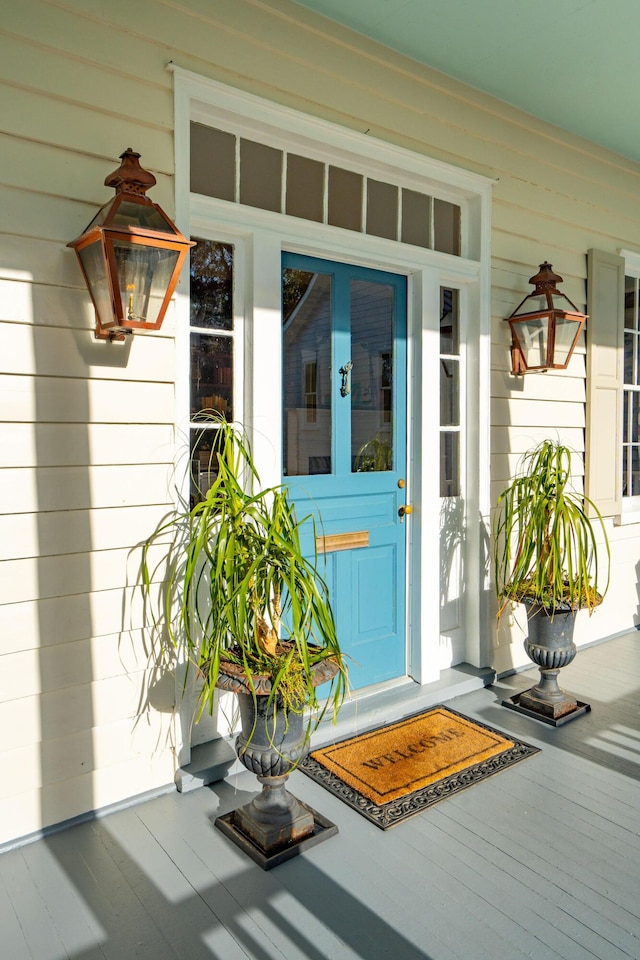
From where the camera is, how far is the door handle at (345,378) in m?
3.21

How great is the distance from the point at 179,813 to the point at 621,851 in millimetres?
1473

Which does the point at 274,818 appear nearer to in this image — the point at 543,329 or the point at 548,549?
the point at 548,549

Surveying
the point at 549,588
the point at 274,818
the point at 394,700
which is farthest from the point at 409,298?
the point at 274,818

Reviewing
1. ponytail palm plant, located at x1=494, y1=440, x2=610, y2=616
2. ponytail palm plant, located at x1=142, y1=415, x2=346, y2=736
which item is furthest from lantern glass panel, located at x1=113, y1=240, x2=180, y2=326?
ponytail palm plant, located at x1=494, y1=440, x2=610, y2=616

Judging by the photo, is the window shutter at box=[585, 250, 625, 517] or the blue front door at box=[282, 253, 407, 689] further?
the window shutter at box=[585, 250, 625, 517]

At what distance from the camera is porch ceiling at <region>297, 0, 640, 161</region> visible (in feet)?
9.16

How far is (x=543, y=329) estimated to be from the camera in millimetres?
3572

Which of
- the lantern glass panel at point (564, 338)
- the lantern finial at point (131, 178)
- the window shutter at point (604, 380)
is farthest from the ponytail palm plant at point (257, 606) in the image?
the window shutter at point (604, 380)

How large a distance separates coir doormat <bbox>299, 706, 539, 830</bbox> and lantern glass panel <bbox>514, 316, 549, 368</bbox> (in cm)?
186

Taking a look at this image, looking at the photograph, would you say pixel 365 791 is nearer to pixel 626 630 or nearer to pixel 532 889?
pixel 532 889

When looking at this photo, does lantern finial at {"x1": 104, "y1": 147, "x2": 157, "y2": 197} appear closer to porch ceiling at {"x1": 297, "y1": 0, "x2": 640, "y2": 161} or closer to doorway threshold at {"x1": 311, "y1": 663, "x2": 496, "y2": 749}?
porch ceiling at {"x1": 297, "y1": 0, "x2": 640, "y2": 161}

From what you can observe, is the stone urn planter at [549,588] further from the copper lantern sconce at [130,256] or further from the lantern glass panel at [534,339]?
the copper lantern sconce at [130,256]

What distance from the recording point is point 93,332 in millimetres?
2340

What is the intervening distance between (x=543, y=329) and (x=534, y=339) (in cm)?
8
